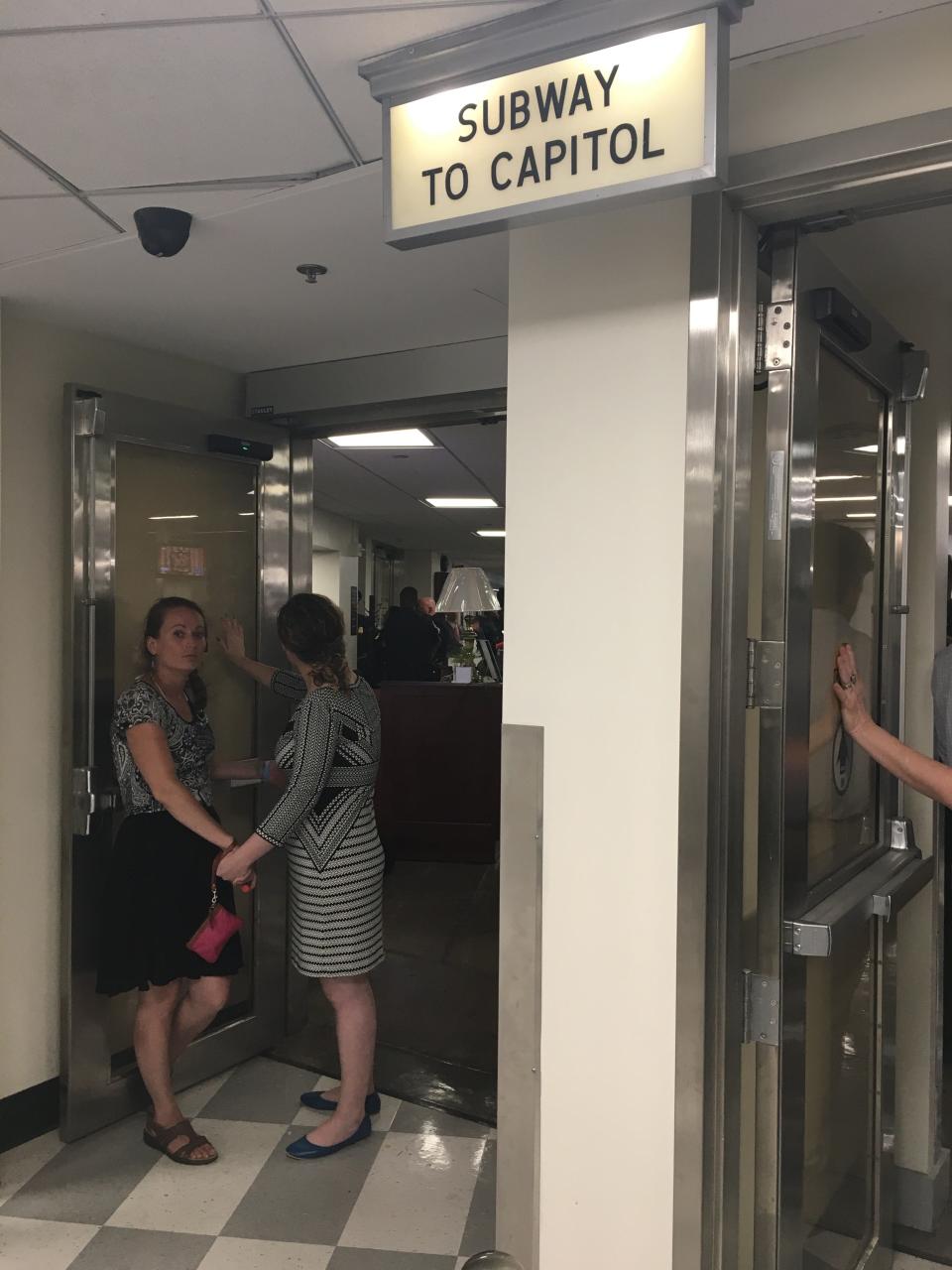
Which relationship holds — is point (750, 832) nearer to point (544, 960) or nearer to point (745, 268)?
point (544, 960)

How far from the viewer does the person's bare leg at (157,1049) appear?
3.08 meters

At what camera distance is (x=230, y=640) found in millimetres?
3688

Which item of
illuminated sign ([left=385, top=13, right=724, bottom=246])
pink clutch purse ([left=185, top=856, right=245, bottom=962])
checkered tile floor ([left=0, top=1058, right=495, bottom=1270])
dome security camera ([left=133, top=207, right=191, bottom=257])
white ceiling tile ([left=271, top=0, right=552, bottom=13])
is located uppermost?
white ceiling tile ([left=271, top=0, right=552, bottom=13])

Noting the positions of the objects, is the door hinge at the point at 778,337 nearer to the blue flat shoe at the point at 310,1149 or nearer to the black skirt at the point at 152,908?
the black skirt at the point at 152,908

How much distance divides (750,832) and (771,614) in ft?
1.35

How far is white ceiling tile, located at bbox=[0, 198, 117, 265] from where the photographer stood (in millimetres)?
2311

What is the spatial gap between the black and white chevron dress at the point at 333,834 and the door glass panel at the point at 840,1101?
1.39 meters

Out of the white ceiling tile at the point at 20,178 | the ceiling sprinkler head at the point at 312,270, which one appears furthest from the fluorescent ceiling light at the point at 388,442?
the white ceiling tile at the point at 20,178

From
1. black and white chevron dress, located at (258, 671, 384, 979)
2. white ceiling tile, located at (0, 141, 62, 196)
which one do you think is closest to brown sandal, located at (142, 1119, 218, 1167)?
black and white chevron dress, located at (258, 671, 384, 979)

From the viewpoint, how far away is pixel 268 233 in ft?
7.97

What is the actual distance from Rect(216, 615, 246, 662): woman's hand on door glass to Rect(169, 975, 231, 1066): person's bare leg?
111 cm

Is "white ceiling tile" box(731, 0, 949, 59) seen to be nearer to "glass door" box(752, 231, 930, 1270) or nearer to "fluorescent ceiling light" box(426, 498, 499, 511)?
"glass door" box(752, 231, 930, 1270)

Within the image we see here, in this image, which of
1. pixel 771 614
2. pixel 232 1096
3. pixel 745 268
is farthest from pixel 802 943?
pixel 232 1096

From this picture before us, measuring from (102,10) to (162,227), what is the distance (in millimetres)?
805
